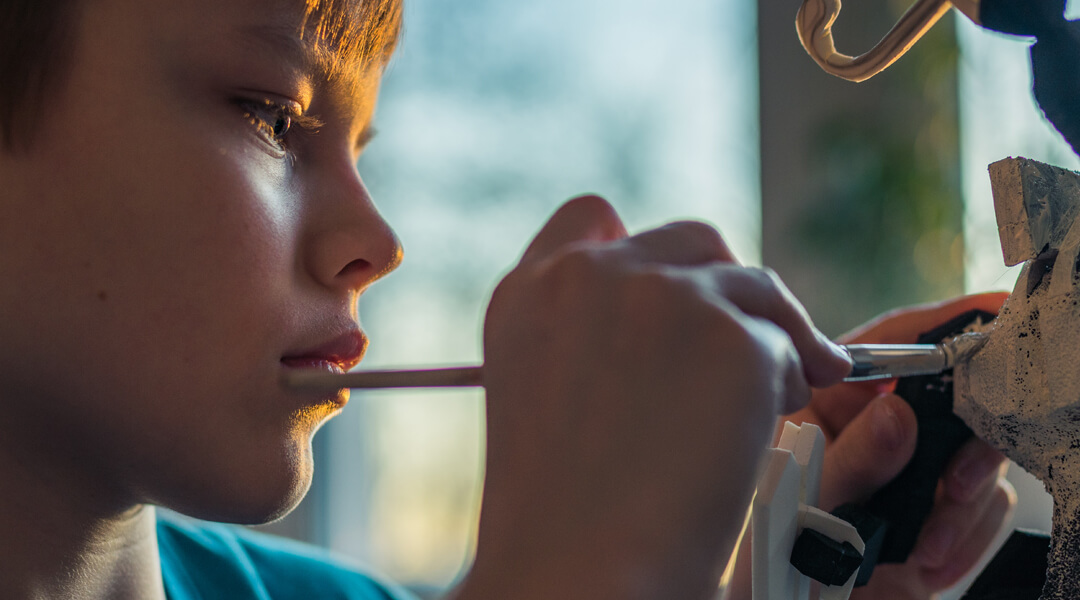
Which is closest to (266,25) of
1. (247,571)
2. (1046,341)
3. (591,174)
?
(1046,341)

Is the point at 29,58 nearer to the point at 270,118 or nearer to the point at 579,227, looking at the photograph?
the point at 270,118

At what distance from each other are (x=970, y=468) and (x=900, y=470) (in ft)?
0.18

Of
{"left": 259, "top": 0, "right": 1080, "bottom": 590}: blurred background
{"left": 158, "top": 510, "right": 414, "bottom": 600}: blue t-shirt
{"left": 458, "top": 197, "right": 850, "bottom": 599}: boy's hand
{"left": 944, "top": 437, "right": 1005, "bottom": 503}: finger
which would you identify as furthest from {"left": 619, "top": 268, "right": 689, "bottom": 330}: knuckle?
{"left": 259, "top": 0, "right": 1080, "bottom": 590}: blurred background

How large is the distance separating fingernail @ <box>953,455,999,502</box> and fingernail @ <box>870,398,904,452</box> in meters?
0.06

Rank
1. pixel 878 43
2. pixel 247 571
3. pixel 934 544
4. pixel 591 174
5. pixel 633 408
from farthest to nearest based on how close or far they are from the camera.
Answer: pixel 591 174
pixel 247 571
pixel 934 544
pixel 878 43
pixel 633 408

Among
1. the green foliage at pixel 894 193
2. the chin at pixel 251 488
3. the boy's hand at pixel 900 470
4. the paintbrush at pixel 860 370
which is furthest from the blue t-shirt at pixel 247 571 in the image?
the green foliage at pixel 894 193

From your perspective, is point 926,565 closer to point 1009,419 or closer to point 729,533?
point 1009,419

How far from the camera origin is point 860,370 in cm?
31

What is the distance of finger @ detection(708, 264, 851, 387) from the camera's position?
28 centimetres

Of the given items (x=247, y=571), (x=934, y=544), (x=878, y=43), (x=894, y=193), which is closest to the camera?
(x=878, y=43)

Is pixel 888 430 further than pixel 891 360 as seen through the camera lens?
Yes

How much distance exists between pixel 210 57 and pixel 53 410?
20 cm

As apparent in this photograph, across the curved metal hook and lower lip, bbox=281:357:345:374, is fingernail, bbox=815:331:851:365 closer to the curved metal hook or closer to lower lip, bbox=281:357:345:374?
the curved metal hook

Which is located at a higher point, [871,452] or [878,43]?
[878,43]
